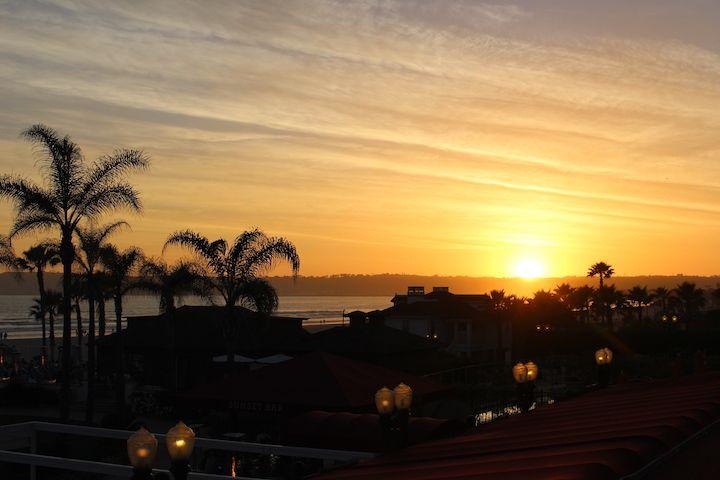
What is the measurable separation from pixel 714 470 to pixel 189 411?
25617 millimetres

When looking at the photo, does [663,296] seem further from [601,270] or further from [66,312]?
[66,312]

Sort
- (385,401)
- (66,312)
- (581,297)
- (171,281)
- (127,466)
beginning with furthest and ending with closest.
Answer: (581,297) < (171,281) < (66,312) < (385,401) < (127,466)

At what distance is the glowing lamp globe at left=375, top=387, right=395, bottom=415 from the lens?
11.1m

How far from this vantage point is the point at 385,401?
11.2 meters

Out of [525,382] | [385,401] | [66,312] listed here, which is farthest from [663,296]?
[385,401]

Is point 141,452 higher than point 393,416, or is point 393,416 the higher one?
point 141,452

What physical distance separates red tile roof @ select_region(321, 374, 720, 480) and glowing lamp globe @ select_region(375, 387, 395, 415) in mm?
595

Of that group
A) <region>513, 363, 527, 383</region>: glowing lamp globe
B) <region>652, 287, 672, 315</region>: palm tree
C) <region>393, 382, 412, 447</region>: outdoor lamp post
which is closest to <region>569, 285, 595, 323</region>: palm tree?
<region>652, 287, 672, 315</region>: palm tree

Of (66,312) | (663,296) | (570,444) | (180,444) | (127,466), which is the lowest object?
(127,466)

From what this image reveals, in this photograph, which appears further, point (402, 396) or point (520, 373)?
point (520, 373)

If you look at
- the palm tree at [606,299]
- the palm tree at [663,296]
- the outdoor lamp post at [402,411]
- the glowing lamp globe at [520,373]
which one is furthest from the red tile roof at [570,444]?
the palm tree at [663,296]

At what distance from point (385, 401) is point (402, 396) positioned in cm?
24

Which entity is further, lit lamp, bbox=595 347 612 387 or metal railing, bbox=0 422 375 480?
lit lamp, bbox=595 347 612 387

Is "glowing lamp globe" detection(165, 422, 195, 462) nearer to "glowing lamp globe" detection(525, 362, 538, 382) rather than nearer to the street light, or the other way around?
the street light
